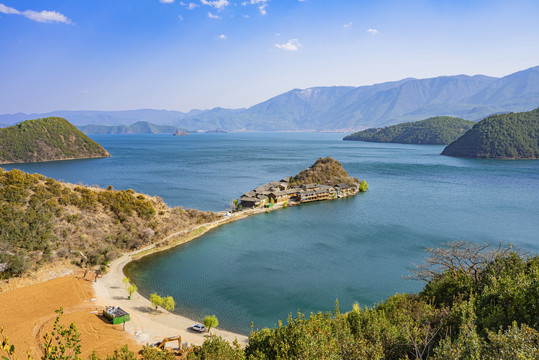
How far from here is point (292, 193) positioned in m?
60.1

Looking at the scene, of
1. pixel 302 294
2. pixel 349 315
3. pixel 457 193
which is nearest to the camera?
pixel 349 315

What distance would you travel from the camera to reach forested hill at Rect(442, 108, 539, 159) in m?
120

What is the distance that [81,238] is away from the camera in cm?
3203

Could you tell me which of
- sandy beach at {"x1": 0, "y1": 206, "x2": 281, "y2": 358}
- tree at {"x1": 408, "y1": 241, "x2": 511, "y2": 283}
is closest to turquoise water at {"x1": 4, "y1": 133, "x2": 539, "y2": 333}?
sandy beach at {"x1": 0, "y1": 206, "x2": 281, "y2": 358}

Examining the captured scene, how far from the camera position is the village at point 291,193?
5574 centimetres

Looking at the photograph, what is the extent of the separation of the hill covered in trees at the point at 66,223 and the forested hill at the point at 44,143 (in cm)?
10292

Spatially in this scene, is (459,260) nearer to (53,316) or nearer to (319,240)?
(319,240)

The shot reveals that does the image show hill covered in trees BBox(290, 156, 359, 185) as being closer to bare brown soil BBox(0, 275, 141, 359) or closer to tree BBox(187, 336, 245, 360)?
bare brown soil BBox(0, 275, 141, 359)

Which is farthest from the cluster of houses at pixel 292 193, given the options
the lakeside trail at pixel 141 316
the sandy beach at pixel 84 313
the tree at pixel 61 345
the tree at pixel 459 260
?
the tree at pixel 61 345

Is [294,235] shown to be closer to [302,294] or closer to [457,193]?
[302,294]

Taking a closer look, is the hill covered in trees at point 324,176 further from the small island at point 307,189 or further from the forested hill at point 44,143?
the forested hill at point 44,143

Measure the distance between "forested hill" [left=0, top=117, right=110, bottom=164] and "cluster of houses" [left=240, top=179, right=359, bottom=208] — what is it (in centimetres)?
10203

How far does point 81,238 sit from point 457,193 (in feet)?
221

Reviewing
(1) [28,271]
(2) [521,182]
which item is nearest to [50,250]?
(1) [28,271]
